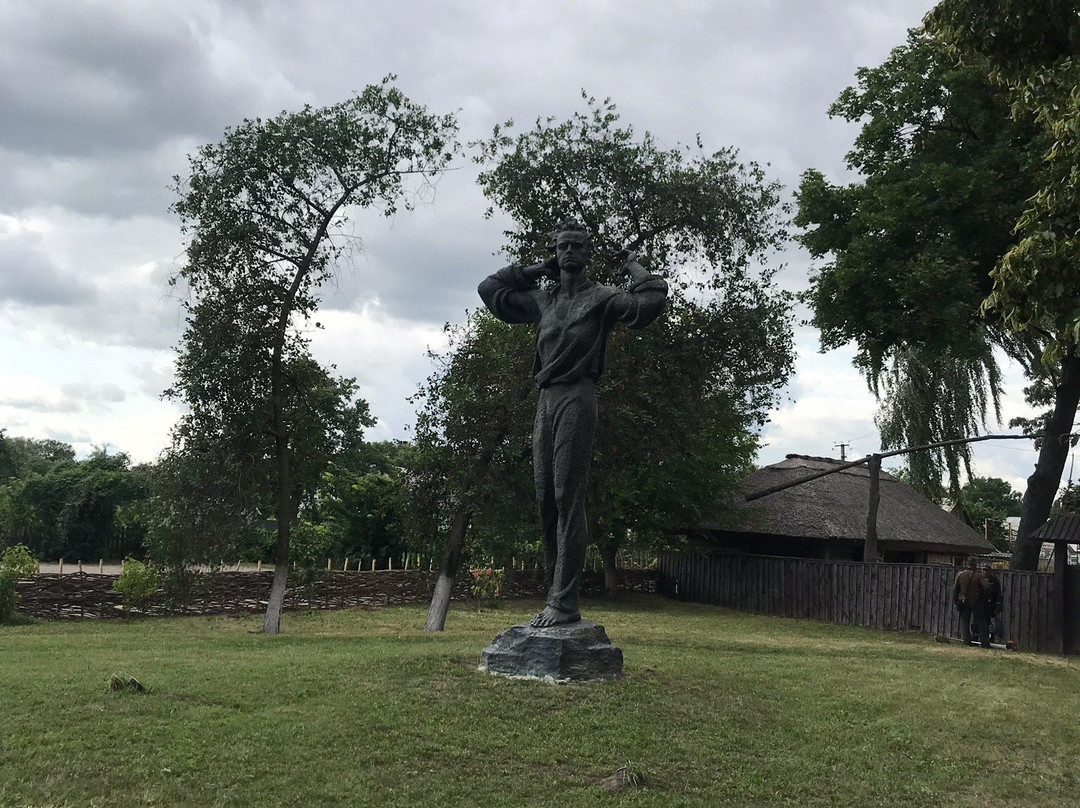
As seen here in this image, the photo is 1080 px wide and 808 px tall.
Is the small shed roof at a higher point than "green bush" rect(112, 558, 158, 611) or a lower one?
higher

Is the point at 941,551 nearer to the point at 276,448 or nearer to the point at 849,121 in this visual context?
the point at 849,121

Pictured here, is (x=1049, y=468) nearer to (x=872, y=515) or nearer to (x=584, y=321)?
(x=872, y=515)

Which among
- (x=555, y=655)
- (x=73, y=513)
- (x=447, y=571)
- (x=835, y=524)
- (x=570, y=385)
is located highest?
(x=835, y=524)

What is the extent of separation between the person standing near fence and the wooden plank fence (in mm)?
981

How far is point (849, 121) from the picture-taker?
20.1 meters

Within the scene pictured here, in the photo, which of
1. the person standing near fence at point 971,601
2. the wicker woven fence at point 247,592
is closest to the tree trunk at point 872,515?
the person standing near fence at point 971,601

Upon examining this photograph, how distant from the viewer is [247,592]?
21.6 m

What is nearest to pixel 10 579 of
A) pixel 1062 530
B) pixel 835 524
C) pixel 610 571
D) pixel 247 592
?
pixel 247 592

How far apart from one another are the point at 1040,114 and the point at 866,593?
15656 mm

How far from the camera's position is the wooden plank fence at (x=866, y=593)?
55.7ft

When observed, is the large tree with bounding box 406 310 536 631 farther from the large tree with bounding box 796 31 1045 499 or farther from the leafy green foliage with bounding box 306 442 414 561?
the leafy green foliage with bounding box 306 442 414 561

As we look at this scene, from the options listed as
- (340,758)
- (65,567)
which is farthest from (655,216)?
(65,567)

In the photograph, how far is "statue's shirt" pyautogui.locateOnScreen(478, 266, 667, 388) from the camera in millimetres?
7738

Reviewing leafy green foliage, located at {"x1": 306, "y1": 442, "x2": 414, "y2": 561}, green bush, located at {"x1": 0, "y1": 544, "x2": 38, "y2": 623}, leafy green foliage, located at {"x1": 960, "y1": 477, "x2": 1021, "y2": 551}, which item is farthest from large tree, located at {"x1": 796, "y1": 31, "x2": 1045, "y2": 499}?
leafy green foliage, located at {"x1": 960, "y1": 477, "x2": 1021, "y2": 551}
